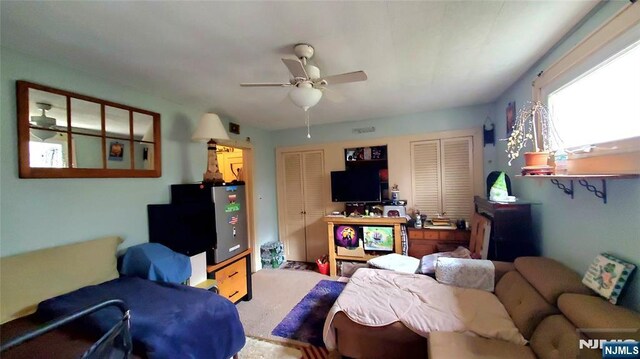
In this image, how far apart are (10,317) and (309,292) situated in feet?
8.10

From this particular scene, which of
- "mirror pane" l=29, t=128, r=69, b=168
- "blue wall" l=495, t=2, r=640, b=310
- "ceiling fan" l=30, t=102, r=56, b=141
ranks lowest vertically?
"blue wall" l=495, t=2, r=640, b=310

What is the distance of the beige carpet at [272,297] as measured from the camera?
2.40 metres

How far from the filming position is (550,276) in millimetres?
1561

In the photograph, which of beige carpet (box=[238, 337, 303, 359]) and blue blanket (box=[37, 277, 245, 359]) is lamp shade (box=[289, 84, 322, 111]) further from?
beige carpet (box=[238, 337, 303, 359])

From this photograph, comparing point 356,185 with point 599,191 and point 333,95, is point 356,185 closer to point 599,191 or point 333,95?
point 333,95

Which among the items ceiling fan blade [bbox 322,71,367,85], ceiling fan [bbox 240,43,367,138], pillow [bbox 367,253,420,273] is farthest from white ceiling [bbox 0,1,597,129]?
pillow [bbox 367,253,420,273]

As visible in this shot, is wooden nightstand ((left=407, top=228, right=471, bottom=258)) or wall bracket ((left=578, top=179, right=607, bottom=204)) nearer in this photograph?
wall bracket ((left=578, top=179, right=607, bottom=204))

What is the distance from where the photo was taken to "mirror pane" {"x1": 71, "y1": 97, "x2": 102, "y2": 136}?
1.91 m

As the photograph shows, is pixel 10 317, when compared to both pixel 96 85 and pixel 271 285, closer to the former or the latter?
pixel 96 85

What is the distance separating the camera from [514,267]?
2.02 m

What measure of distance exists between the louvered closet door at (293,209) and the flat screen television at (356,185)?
28.6 inches

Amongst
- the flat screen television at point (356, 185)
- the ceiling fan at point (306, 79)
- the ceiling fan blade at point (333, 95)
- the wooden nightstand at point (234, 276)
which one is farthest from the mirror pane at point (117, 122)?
the flat screen television at point (356, 185)

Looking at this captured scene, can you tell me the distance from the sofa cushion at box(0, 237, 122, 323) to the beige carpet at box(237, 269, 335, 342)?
4.32 feet

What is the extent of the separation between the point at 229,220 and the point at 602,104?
3086 mm
